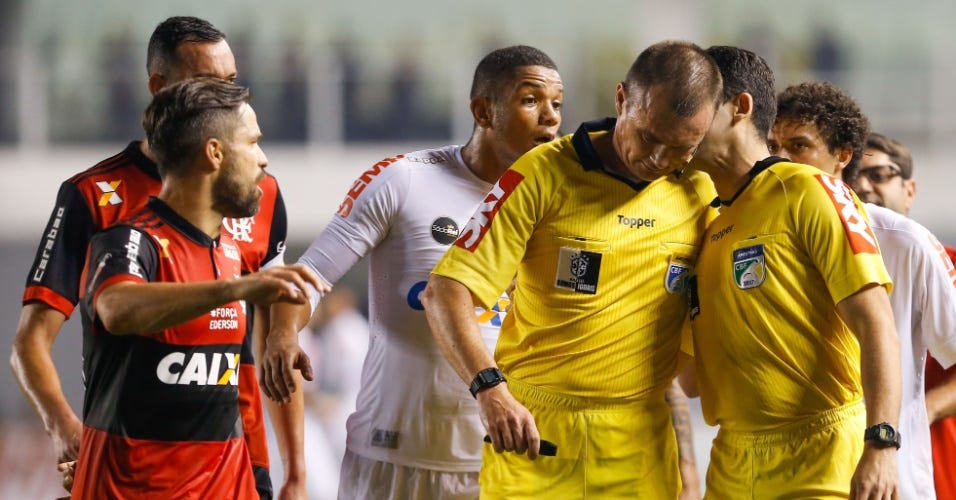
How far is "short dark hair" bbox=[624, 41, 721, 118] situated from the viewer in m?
3.80

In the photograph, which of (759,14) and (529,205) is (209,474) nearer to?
(529,205)

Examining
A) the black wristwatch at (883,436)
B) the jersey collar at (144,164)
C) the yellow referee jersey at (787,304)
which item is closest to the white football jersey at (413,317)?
the jersey collar at (144,164)

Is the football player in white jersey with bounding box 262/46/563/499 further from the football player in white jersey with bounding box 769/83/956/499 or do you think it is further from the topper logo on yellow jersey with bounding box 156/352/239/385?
the topper logo on yellow jersey with bounding box 156/352/239/385

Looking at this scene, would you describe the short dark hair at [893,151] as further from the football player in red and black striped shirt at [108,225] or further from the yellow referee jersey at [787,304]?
the football player in red and black striped shirt at [108,225]

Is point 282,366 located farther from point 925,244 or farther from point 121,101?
point 121,101

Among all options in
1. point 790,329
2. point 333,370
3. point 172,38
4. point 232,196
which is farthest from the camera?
point 333,370

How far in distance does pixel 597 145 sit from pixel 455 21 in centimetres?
1399

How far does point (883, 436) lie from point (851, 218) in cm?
60

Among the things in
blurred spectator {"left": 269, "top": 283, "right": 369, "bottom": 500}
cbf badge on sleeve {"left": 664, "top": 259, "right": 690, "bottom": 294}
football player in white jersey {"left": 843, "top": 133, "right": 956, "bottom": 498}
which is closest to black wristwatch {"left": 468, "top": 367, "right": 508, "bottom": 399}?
cbf badge on sleeve {"left": 664, "top": 259, "right": 690, "bottom": 294}

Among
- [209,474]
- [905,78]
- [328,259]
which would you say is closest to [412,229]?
[328,259]

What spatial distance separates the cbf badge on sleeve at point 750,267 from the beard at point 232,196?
1.33m

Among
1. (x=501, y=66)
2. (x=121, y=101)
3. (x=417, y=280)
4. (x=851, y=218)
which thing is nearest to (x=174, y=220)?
(x=417, y=280)

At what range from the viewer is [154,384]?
3.57 metres

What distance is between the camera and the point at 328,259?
4684 millimetres
